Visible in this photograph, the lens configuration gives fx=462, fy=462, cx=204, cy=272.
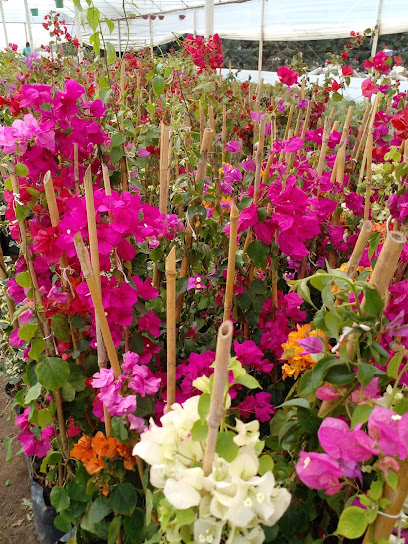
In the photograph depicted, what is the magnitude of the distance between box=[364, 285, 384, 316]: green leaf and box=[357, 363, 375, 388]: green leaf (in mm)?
67

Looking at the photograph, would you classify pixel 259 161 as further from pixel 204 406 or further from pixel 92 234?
pixel 204 406

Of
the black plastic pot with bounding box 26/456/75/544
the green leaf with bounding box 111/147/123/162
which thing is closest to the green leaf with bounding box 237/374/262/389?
the green leaf with bounding box 111/147/123/162

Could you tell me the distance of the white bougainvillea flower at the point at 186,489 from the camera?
0.45 meters

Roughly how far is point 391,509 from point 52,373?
68cm

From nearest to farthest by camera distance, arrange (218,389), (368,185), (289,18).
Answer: (218,389) < (368,185) < (289,18)

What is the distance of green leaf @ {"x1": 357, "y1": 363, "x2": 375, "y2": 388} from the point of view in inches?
21.6

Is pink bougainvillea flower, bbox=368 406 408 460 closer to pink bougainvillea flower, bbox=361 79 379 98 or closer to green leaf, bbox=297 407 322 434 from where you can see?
green leaf, bbox=297 407 322 434

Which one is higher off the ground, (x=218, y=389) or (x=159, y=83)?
(x=159, y=83)

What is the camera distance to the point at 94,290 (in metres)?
0.74

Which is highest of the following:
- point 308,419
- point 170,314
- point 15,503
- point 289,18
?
point 289,18

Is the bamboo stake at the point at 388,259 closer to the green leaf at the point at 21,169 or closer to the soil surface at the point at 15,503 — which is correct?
the green leaf at the point at 21,169

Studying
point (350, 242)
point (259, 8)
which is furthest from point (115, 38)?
point (350, 242)

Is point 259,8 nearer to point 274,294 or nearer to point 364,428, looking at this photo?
point 274,294

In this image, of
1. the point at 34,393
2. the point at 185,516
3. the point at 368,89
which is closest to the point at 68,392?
the point at 34,393
